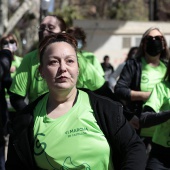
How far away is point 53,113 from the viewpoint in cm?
300

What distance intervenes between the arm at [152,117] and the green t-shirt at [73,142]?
1049mm

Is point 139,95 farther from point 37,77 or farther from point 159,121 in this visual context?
point 159,121

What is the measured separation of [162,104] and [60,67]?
137 centimetres

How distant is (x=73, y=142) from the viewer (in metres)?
2.83

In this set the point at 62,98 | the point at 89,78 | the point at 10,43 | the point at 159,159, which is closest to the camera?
the point at 62,98

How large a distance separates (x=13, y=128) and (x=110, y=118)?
1.96ft

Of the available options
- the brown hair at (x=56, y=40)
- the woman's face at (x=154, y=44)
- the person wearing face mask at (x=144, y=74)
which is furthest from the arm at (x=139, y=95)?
the brown hair at (x=56, y=40)

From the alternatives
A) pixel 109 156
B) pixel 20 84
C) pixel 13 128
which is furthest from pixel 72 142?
pixel 20 84

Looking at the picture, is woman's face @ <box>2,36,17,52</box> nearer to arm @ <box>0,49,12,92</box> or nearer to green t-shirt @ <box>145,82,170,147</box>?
arm @ <box>0,49,12,92</box>

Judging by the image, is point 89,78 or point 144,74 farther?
point 144,74

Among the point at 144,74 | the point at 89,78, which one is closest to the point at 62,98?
the point at 89,78

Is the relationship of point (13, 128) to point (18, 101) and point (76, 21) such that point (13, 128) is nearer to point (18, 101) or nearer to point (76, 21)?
point (18, 101)

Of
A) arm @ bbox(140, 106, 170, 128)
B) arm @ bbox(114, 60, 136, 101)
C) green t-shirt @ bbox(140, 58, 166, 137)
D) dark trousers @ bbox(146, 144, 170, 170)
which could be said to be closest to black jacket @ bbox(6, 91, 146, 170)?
arm @ bbox(140, 106, 170, 128)

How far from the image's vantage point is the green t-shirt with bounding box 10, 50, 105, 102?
4664 millimetres
